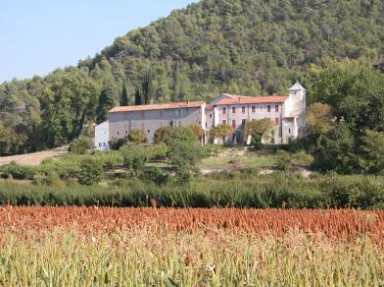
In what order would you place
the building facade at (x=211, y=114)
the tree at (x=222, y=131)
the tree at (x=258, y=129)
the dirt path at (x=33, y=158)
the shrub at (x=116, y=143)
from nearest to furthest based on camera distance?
1. the tree at (x=258, y=129)
2. the dirt path at (x=33, y=158)
3. the tree at (x=222, y=131)
4. the building facade at (x=211, y=114)
5. the shrub at (x=116, y=143)

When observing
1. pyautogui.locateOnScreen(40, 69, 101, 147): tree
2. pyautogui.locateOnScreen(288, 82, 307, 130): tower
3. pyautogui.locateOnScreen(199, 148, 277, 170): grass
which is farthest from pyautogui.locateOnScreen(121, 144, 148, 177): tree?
pyautogui.locateOnScreen(40, 69, 101, 147): tree

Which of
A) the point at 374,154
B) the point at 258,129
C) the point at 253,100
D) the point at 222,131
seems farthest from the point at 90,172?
the point at 253,100

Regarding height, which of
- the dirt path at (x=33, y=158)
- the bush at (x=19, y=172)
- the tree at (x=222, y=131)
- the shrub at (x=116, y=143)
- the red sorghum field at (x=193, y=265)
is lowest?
the bush at (x=19, y=172)

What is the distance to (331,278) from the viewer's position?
5.44 metres

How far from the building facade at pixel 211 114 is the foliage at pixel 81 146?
4.26ft

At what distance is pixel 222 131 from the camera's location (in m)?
75.1

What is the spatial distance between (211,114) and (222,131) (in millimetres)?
4541

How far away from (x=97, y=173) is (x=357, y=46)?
100055 mm

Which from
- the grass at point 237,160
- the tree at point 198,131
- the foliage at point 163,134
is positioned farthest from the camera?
the tree at point 198,131

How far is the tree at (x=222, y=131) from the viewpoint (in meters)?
75.1

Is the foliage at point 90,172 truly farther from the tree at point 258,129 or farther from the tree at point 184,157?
the tree at point 258,129

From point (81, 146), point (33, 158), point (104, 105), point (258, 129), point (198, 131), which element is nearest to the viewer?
point (258, 129)

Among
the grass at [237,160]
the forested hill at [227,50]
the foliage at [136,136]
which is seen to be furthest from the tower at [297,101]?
the forested hill at [227,50]

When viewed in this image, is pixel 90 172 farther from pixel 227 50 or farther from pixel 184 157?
pixel 227 50
